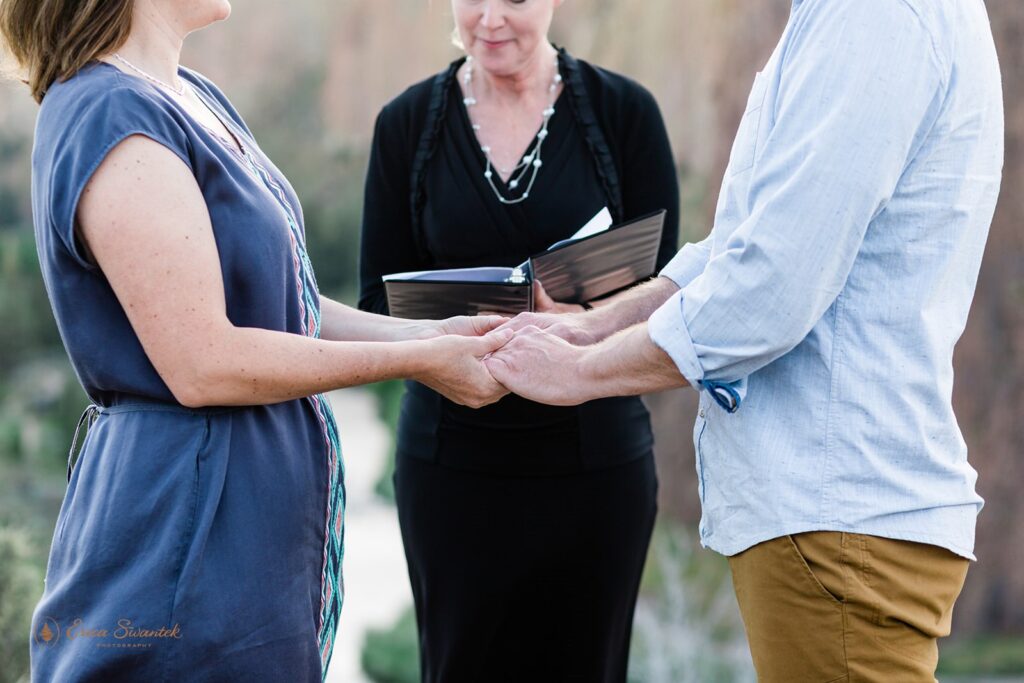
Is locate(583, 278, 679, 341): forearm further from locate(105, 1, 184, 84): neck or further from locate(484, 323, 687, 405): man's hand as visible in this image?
locate(105, 1, 184, 84): neck

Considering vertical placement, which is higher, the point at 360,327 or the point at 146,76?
the point at 146,76

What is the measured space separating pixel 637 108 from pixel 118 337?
1441 millimetres

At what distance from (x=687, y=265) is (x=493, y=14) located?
0.80m

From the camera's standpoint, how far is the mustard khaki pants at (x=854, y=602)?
5.26 feet

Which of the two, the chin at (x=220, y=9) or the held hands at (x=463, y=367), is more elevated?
the chin at (x=220, y=9)

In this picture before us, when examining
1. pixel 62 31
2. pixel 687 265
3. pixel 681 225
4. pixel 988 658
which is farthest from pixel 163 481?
pixel 988 658

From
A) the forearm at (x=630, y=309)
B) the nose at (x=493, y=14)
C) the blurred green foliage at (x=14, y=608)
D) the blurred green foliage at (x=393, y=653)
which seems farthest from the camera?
the blurred green foliage at (x=393, y=653)

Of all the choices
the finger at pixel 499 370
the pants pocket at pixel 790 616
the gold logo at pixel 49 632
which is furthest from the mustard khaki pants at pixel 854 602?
the gold logo at pixel 49 632

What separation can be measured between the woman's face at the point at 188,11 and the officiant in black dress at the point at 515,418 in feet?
2.74

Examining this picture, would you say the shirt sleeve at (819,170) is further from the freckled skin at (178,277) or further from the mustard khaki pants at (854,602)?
the freckled skin at (178,277)

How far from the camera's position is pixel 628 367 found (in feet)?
→ 5.75

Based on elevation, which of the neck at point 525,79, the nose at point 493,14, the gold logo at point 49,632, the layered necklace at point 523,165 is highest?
the nose at point 493,14

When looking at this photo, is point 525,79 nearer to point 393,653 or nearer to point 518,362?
point 518,362

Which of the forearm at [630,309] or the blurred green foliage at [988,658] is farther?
the blurred green foliage at [988,658]
